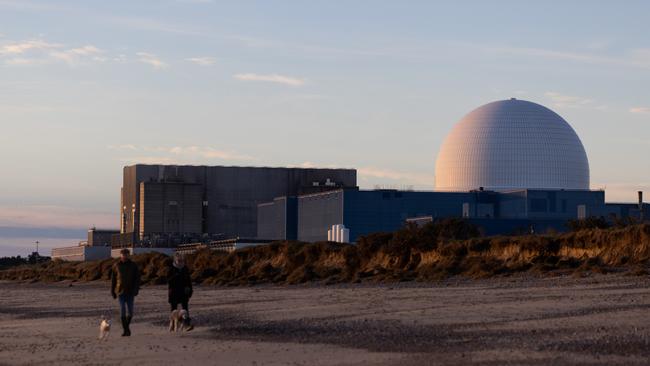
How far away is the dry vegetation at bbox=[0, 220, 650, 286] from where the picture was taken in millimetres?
42719

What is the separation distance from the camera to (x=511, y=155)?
15862cm

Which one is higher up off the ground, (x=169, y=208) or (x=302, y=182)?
(x=302, y=182)

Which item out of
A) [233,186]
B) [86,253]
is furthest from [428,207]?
[86,253]

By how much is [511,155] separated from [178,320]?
135891 millimetres

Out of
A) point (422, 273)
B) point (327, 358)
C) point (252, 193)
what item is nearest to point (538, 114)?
point (252, 193)

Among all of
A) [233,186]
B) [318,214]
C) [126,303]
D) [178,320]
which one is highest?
[233,186]

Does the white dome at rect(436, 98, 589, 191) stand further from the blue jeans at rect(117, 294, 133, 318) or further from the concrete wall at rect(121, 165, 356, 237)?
A: the blue jeans at rect(117, 294, 133, 318)

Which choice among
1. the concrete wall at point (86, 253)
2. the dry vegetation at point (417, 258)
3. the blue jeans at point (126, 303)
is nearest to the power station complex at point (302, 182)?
the concrete wall at point (86, 253)

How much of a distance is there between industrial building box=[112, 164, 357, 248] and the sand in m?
119

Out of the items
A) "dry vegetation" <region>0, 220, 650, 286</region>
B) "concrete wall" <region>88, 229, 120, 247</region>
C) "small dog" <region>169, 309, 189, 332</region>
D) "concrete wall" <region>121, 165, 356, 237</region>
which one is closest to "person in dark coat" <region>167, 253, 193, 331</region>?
"small dog" <region>169, 309, 189, 332</region>

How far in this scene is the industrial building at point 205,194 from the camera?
511ft

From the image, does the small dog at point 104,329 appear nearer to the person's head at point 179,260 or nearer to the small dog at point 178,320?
the small dog at point 178,320

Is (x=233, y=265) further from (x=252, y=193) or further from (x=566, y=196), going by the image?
(x=252, y=193)

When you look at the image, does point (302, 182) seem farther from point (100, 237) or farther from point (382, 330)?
point (382, 330)
